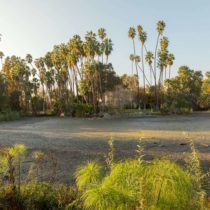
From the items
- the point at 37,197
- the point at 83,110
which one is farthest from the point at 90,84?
the point at 37,197

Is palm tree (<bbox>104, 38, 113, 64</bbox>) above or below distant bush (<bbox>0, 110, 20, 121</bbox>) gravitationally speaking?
above

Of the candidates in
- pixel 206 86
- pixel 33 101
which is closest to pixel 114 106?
pixel 33 101

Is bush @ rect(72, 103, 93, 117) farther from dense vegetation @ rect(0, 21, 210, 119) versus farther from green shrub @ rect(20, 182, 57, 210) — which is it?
green shrub @ rect(20, 182, 57, 210)

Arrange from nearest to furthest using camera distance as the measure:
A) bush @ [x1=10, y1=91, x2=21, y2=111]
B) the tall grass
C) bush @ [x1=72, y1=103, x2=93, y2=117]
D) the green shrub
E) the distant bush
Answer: the tall grass < the green shrub < the distant bush < bush @ [x1=72, y1=103, x2=93, y2=117] < bush @ [x1=10, y1=91, x2=21, y2=111]

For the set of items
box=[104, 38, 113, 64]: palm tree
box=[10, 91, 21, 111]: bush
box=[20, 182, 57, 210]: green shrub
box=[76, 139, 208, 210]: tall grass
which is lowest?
box=[20, 182, 57, 210]: green shrub

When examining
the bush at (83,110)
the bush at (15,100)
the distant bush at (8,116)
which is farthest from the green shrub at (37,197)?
the bush at (15,100)

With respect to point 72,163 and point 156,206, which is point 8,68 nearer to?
point 72,163

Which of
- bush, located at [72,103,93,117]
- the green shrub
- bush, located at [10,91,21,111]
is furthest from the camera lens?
bush, located at [10,91,21,111]

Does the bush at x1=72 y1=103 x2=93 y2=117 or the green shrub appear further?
the bush at x1=72 y1=103 x2=93 y2=117

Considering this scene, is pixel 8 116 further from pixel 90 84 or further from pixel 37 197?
pixel 37 197

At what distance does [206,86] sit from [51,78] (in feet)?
138

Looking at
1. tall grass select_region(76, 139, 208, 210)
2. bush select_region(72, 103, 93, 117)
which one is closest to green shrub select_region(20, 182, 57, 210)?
tall grass select_region(76, 139, 208, 210)

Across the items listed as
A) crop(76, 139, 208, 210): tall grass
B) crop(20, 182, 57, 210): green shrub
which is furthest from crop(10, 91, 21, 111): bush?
crop(76, 139, 208, 210): tall grass

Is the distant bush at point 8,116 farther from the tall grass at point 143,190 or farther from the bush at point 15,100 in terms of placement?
the tall grass at point 143,190
